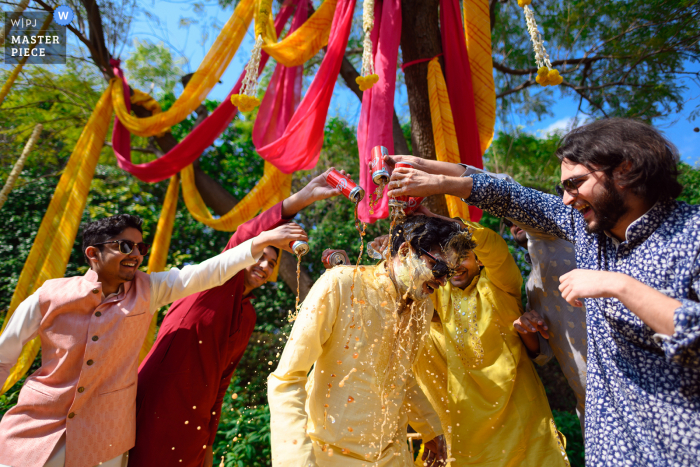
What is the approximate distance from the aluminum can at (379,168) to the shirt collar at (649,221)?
997 mm

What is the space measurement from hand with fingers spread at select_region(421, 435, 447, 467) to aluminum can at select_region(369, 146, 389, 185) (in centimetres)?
145

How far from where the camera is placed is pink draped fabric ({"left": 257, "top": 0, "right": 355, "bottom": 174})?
325 cm

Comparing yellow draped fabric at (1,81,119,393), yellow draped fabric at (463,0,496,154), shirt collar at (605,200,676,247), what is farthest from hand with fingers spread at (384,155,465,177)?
yellow draped fabric at (1,81,119,393)

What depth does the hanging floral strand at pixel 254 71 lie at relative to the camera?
2.93 meters

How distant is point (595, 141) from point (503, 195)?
0.44 meters

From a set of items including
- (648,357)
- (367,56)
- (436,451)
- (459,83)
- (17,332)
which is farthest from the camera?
(459,83)

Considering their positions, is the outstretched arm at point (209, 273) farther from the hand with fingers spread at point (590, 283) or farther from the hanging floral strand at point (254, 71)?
the hand with fingers spread at point (590, 283)

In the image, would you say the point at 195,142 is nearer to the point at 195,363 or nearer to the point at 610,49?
the point at 195,363

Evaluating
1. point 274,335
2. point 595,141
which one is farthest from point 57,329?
point 274,335

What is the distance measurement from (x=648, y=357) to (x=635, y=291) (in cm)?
26

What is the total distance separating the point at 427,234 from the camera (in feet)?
7.41

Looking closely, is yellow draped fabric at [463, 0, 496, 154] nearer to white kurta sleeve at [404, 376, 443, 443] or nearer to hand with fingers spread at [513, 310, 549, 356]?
hand with fingers spread at [513, 310, 549, 356]

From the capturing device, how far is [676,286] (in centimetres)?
134

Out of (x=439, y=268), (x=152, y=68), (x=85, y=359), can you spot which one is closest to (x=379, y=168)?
(x=439, y=268)
